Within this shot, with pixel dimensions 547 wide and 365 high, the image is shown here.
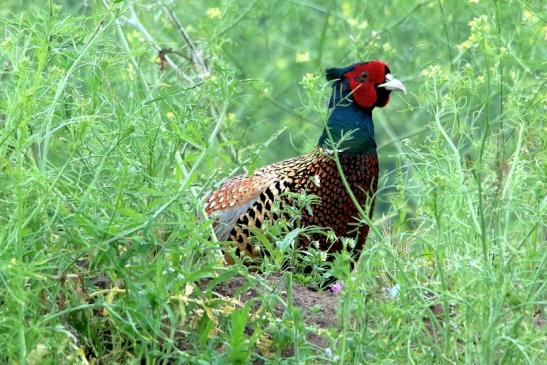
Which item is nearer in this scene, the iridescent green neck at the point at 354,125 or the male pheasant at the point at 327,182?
the male pheasant at the point at 327,182

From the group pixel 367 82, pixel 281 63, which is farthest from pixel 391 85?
pixel 281 63

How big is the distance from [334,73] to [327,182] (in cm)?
65

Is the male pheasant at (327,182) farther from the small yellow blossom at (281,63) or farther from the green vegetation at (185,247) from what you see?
the small yellow blossom at (281,63)

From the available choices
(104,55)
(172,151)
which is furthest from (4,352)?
(104,55)

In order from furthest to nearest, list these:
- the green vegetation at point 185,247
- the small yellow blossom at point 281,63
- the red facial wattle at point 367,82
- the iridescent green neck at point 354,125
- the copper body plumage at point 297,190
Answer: the small yellow blossom at point 281,63 → the red facial wattle at point 367,82 → the iridescent green neck at point 354,125 → the copper body plumage at point 297,190 → the green vegetation at point 185,247

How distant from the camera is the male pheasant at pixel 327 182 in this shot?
5453 mm

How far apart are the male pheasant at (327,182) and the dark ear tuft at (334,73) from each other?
0.06 meters

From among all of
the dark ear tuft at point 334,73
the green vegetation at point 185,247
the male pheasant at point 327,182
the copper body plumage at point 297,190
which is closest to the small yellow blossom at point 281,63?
the dark ear tuft at point 334,73

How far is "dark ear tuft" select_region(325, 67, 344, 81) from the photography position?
5980mm

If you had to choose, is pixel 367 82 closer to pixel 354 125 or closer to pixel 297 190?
pixel 354 125

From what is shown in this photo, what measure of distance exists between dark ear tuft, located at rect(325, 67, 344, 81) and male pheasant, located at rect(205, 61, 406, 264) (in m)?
0.06

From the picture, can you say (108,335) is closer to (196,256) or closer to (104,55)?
(196,256)

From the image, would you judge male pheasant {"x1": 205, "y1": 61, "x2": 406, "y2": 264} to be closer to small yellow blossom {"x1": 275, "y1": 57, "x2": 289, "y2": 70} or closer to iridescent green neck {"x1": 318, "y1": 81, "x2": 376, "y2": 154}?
A: iridescent green neck {"x1": 318, "y1": 81, "x2": 376, "y2": 154}

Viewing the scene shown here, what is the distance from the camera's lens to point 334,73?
236 inches
